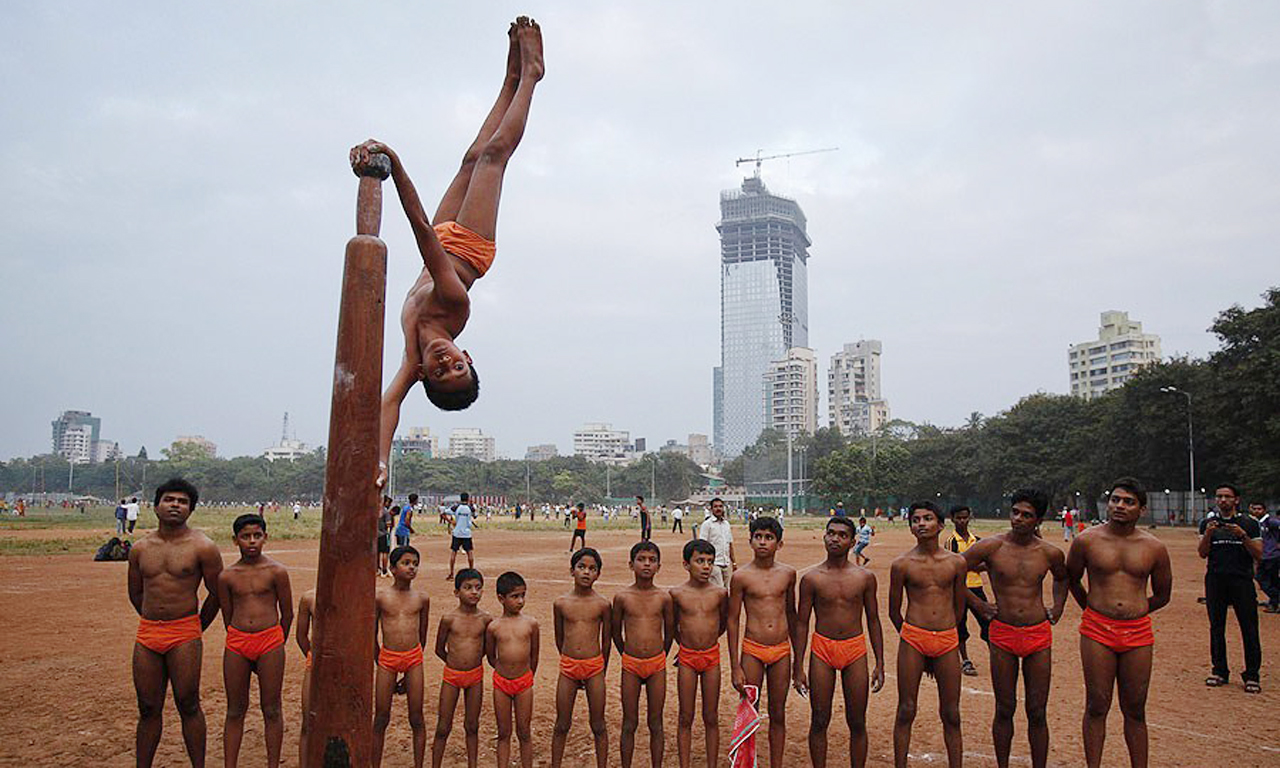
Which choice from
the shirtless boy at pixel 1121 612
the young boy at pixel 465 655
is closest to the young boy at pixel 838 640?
the shirtless boy at pixel 1121 612

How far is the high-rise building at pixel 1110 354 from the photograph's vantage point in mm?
113750

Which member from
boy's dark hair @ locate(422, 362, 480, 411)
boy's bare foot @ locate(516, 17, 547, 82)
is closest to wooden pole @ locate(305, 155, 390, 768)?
boy's dark hair @ locate(422, 362, 480, 411)

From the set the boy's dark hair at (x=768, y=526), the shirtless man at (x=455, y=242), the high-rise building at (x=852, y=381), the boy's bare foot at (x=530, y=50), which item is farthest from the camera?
the high-rise building at (x=852, y=381)

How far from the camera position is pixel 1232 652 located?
1094 cm

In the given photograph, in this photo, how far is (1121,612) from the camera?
589 cm

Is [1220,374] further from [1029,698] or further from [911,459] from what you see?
[1029,698]

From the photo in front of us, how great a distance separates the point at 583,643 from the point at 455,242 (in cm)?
297

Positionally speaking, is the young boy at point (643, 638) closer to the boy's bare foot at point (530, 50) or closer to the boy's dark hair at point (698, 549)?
the boy's dark hair at point (698, 549)

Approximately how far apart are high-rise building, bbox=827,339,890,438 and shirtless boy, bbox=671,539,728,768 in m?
160

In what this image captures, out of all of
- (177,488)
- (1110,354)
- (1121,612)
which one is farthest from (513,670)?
(1110,354)

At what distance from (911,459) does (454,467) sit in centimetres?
5104

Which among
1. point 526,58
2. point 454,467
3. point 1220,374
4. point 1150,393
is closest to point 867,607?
point 526,58

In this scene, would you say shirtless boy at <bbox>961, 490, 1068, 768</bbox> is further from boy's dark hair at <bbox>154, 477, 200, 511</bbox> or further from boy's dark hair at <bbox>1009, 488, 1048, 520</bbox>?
boy's dark hair at <bbox>154, 477, 200, 511</bbox>

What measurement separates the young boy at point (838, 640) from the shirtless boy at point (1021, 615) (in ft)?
2.73
